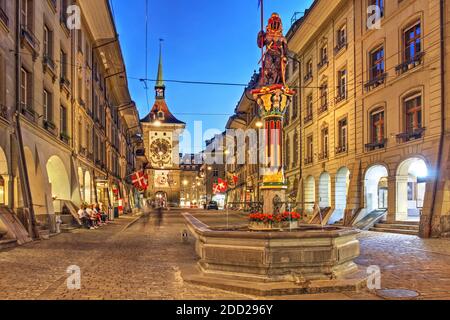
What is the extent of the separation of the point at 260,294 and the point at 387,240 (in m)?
11.9

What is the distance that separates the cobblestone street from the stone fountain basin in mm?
487

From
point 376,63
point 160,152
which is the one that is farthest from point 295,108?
point 160,152

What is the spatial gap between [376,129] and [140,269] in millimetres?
18391

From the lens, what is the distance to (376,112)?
25.0 m

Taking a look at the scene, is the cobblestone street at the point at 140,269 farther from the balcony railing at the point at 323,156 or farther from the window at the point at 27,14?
the balcony railing at the point at 323,156

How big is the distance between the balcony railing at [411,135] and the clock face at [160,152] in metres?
81.8

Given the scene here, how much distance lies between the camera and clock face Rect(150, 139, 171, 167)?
331 ft

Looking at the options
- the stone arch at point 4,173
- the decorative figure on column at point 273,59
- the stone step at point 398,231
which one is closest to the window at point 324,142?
the stone step at point 398,231

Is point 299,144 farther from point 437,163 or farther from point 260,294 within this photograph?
point 260,294

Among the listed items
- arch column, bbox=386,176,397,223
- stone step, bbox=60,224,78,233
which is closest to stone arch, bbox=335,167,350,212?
arch column, bbox=386,176,397,223

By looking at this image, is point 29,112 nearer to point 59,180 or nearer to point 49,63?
point 49,63

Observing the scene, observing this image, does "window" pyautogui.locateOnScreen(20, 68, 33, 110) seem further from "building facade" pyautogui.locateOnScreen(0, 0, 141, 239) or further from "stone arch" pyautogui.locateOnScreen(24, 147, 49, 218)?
"stone arch" pyautogui.locateOnScreen(24, 147, 49, 218)

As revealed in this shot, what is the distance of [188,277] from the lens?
30.4ft
